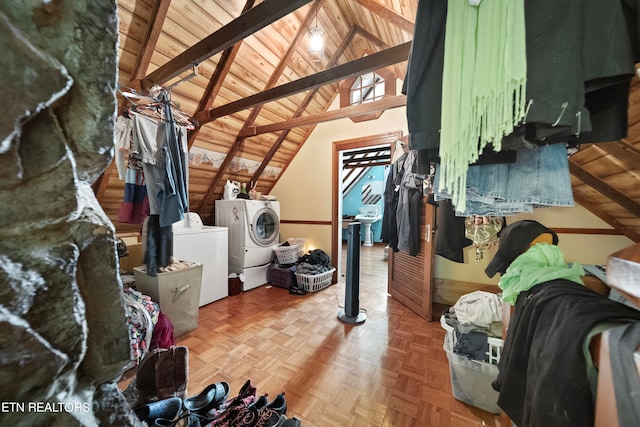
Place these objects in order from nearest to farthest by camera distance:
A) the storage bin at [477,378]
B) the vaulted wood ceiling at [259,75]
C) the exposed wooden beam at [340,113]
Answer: the storage bin at [477,378]
the vaulted wood ceiling at [259,75]
the exposed wooden beam at [340,113]

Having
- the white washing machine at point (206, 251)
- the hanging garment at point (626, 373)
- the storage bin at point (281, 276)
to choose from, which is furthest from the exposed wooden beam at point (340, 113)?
the hanging garment at point (626, 373)

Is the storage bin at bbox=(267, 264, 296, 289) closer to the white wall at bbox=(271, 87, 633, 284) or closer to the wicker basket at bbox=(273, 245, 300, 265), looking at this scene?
the wicker basket at bbox=(273, 245, 300, 265)

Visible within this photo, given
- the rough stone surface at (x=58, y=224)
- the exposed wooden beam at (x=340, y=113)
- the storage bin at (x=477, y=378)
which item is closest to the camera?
the rough stone surface at (x=58, y=224)

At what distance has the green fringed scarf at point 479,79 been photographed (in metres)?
0.52

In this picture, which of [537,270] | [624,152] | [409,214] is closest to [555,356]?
[537,270]

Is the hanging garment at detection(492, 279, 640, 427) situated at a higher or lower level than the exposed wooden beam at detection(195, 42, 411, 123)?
lower

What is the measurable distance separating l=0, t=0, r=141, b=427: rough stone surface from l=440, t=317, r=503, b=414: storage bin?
5.01 feet

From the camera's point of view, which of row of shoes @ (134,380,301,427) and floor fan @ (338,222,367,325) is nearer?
row of shoes @ (134,380,301,427)

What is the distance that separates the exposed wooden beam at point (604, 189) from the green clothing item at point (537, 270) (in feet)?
4.96

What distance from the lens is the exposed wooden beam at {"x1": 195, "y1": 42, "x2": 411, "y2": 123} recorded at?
1.57 m

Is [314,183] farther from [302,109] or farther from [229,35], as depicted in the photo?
[229,35]

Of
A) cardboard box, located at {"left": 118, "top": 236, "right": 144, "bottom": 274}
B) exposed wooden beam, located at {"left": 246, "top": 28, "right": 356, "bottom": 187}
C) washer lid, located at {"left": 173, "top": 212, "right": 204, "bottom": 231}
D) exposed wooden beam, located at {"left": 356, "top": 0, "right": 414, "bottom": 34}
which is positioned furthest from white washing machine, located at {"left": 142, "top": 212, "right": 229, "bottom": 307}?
exposed wooden beam, located at {"left": 356, "top": 0, "right": 414, "bottom": 34}

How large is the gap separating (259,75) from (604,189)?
10.9 ft

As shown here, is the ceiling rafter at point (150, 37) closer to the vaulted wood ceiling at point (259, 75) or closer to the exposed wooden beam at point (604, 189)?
the vaulted wood ceiling at point (259, 75)
